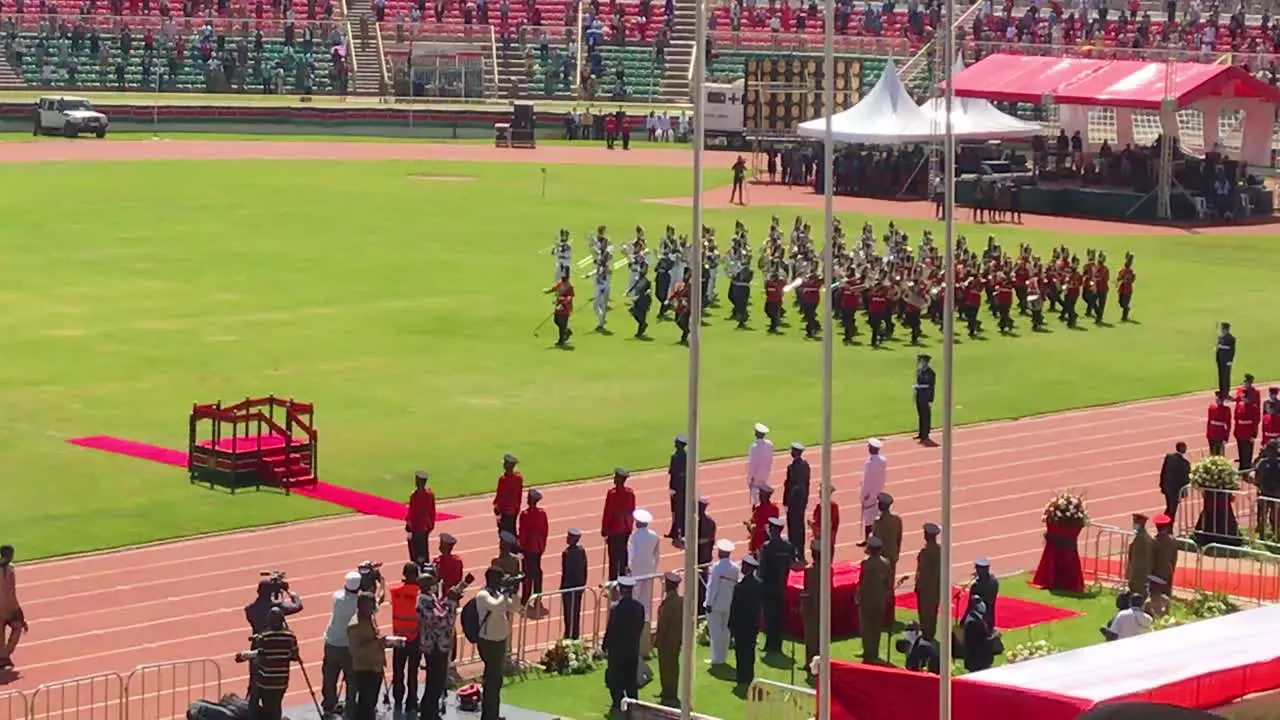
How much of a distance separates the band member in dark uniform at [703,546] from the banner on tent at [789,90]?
4795 centimetres

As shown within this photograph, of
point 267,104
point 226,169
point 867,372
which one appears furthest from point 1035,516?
point 267,104

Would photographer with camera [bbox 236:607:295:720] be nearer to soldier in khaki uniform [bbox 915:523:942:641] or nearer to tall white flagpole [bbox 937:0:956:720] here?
tall white flagpole [bbox 937:0:956:720]

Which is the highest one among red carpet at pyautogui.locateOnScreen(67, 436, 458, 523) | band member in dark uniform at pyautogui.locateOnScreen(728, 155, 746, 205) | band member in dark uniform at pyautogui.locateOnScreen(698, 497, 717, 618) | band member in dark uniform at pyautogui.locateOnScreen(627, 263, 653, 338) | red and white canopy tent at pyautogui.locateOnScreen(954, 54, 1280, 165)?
red and white canopy tent at pyautogui.locateOnScreen(954, 54, 1280, 165)

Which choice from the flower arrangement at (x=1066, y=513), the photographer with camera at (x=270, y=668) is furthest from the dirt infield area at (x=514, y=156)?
the photographer with camera at (x=270, y=668)

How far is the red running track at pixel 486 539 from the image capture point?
2038 cm

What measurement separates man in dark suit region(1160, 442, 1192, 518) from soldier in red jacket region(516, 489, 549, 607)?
7.10 meters

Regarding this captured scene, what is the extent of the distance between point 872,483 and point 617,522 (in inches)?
123

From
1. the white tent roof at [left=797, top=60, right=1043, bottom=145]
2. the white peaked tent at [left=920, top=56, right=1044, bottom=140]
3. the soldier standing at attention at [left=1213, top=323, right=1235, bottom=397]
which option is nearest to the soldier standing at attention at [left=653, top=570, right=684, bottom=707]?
the soldier standing at attention at [left=1213, top=323, right=1235, bottom=397]

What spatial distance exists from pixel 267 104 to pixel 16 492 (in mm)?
51880

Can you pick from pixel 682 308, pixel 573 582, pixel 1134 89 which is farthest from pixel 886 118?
pixel 573 582

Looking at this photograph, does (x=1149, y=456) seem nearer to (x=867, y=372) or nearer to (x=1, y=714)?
(x=867, y=372)

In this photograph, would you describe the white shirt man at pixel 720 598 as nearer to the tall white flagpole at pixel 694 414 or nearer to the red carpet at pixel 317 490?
the tall white flagpole at pixel 694 414

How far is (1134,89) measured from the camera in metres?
56.1

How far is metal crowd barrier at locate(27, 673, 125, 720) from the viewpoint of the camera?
1795 cm
